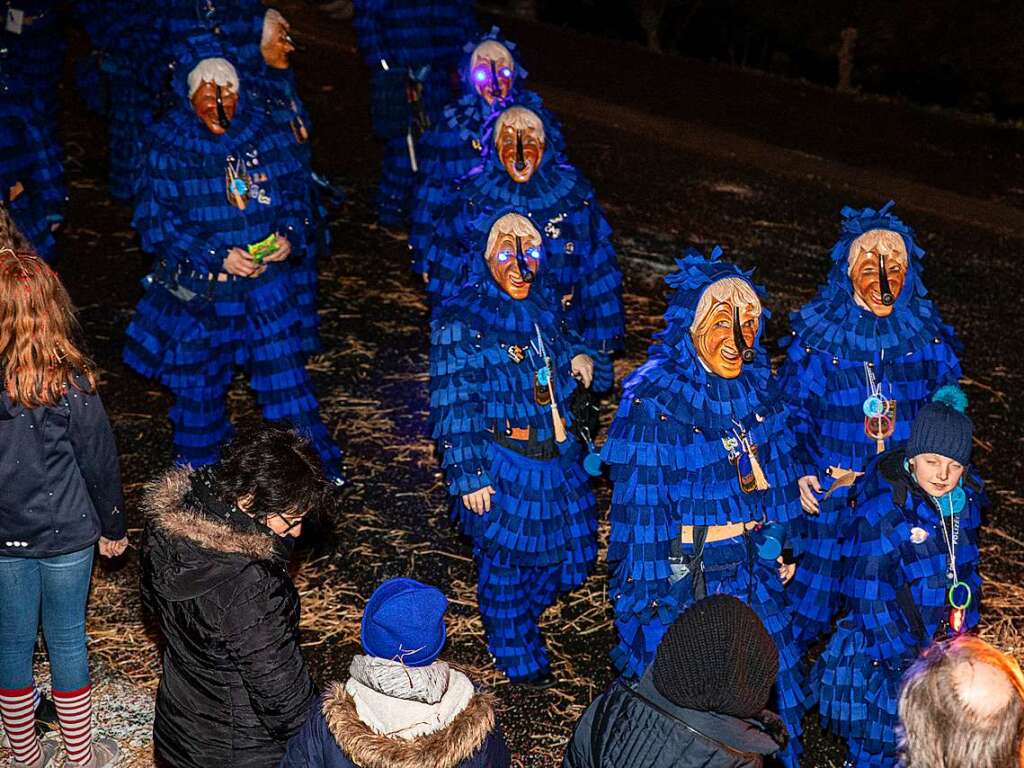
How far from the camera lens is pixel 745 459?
209 inches

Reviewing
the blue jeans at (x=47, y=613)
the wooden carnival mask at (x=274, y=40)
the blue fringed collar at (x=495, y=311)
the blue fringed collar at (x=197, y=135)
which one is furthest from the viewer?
the wooden carnival mask at (x=274, y=40)

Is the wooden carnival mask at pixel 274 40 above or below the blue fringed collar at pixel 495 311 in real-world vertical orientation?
above

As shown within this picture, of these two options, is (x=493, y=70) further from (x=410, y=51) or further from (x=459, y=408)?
(x=459, y=408)

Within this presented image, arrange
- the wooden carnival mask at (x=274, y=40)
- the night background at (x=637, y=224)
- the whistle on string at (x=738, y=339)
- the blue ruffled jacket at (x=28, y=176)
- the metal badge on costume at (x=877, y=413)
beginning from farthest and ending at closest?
the wooden carnival mask at (x=274, y=40) < the blue ruffled jacket at (x=28, y=176) < the night background at (x=637, y=224) < the metal badge on costume at (x=877, y=413) < the whistle on string at (x=738, y=339)

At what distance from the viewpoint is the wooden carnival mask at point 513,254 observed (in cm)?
584

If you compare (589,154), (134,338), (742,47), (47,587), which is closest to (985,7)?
(742,47)

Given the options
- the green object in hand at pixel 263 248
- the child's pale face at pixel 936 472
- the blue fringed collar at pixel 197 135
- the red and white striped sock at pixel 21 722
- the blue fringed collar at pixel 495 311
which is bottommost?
the red and white striped sock at pixel 21 722

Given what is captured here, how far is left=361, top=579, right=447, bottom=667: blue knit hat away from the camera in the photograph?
12.2 feet

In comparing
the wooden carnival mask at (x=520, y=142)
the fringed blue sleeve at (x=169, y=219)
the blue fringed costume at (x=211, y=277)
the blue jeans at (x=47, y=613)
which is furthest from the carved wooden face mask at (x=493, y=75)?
the blue jeans at (x=47, y=613)

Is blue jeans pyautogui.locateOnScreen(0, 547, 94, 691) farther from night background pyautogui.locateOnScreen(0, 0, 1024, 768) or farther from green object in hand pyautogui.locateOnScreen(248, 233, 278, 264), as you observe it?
green object in hand pyautogui.locateOnScreen(248, 233, 278, 264)

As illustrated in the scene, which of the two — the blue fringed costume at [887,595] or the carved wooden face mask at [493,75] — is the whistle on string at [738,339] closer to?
the blue fringed costume at [887,595]

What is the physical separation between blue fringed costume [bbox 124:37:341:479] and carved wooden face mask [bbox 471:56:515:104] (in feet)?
5.42

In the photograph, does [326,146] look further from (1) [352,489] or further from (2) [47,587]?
(2) [47,587]

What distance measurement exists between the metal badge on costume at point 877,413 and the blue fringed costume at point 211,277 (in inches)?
105
